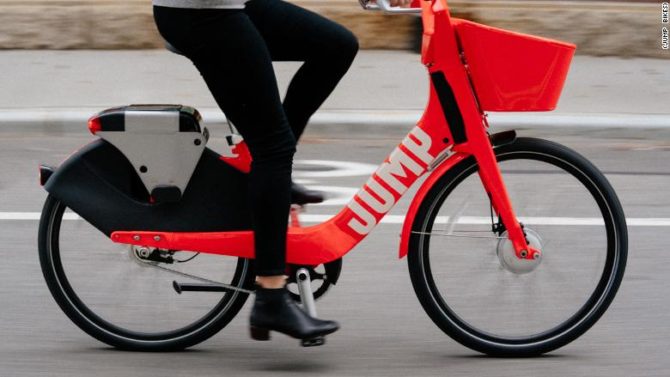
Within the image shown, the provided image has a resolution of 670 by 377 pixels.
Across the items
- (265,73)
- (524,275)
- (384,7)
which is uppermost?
(384,7)

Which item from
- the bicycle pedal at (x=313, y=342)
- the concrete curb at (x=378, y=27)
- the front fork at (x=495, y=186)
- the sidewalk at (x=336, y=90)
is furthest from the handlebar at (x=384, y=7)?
the concrete curb at (x=378, y=27)

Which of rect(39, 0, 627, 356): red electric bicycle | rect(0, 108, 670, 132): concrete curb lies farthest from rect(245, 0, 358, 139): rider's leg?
rect(0, 108, 670, 132): concrete curb

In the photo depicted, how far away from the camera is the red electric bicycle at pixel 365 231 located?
169 inches

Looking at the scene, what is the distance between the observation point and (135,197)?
4.42 metres

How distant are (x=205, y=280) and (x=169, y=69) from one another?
561cm

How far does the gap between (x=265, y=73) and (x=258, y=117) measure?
143 mm

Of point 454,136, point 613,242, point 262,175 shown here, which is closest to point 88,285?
point 262,175

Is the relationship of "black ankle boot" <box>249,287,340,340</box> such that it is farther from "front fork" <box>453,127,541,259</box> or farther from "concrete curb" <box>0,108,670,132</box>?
"concrete curb" <box>0,108,670,132</box>

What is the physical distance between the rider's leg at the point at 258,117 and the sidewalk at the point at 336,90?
4.31 metres

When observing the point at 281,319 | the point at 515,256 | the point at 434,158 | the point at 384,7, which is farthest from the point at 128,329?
the point at 384,7

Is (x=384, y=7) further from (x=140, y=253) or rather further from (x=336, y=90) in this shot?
(x=336, y=90)

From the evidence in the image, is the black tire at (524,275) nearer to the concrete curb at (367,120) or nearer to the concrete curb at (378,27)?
the concrete curb at (367,120)

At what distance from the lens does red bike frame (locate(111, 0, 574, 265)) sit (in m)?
4.05

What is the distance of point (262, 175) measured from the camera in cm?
416
